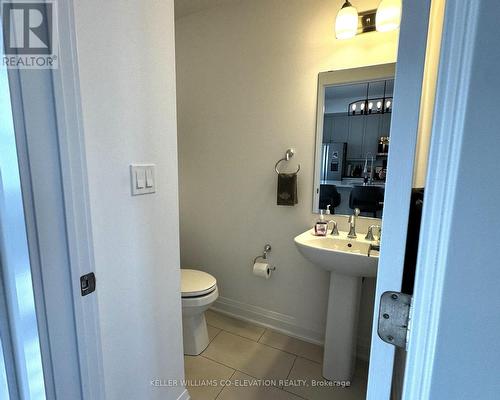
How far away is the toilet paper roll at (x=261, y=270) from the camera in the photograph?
1.90 metres

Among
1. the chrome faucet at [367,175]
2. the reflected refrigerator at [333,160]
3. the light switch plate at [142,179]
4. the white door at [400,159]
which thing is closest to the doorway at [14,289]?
the light switch plate at [142,179]

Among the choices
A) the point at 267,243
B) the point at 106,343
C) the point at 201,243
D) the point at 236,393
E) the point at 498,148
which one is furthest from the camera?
the point at 201,243

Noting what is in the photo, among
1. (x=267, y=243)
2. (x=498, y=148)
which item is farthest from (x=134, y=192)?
(x=267, y=243)

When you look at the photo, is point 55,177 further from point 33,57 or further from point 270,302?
point 270,302

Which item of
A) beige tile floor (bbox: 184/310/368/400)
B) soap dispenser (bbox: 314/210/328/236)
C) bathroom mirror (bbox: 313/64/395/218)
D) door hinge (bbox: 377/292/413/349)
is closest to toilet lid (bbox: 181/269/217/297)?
beige tile floor (bbox: 184/310/368/400)

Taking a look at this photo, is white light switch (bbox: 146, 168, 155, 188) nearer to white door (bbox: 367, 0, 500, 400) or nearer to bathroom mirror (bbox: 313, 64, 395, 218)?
white door (bbox: 367, 0, 500, 400)

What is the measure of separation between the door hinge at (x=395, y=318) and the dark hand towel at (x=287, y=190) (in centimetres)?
137

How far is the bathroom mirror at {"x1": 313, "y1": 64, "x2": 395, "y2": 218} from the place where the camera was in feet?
5.19

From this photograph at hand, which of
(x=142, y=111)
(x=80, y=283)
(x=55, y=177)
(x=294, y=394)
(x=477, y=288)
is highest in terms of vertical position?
(x=142, y=111)

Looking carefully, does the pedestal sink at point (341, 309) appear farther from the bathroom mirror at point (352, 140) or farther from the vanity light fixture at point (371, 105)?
the vanity light fixture at point (371, 105)

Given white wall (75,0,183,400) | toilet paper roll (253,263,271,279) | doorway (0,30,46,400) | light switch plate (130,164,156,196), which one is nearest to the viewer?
doorway (0,30,46,400)

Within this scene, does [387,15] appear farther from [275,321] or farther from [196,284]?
[275,321]

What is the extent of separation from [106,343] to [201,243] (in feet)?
4.58

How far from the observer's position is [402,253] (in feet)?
1.36
